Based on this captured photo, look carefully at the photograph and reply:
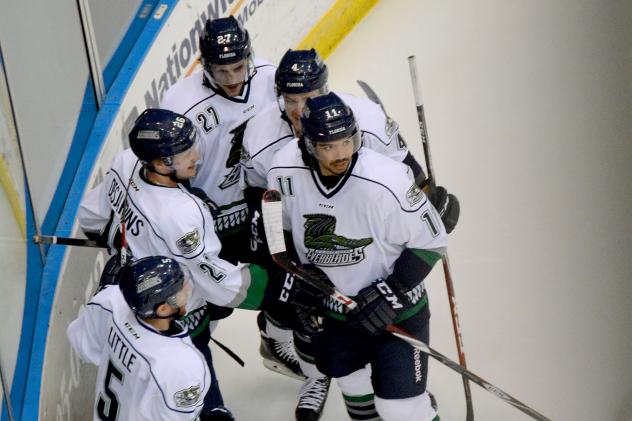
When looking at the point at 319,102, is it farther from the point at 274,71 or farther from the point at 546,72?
the point at 546,72

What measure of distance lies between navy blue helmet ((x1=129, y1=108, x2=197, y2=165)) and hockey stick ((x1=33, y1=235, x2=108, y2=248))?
0.47 m

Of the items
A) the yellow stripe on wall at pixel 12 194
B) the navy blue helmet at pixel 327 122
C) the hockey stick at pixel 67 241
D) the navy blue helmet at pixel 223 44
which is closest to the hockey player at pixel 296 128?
the navy blue helmet at pixel 223 44

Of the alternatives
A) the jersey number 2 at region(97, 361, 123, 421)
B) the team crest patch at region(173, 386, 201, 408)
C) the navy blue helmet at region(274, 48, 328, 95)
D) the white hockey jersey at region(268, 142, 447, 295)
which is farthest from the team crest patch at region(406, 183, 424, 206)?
the jersey number 2 at region(97, 361, 123, 421)

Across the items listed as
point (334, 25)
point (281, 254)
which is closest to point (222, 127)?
point (281, 254)

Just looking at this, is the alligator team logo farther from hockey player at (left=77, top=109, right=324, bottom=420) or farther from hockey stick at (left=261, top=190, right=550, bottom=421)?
hockey player at (left=77, top=109, right=324, bottom=420)

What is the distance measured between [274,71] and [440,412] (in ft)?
4.35

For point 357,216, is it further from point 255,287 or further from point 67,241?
point 67,241

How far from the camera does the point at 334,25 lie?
5.86 m

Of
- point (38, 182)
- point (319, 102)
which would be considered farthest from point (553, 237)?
point (38, 182)

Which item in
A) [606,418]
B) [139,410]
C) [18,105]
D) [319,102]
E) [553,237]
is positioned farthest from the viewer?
[553,237]

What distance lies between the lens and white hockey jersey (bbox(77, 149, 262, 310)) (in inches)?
118

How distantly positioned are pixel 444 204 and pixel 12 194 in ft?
4.52

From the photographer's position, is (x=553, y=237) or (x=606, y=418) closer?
(x=606, y=418)

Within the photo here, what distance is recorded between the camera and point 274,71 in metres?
3.69
